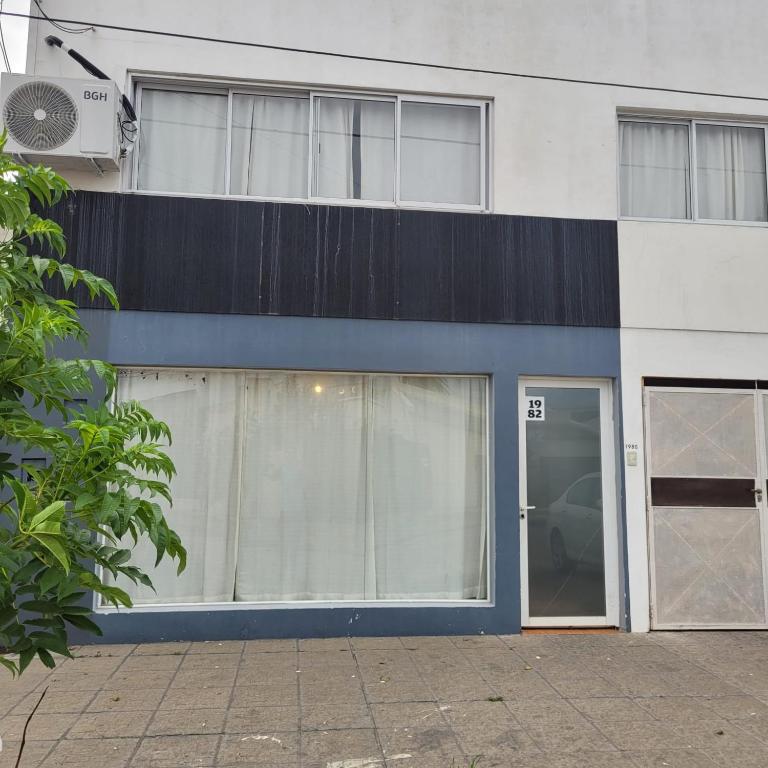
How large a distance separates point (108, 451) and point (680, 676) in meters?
4.96

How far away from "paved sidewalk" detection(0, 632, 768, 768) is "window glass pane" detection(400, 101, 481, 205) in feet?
14.1

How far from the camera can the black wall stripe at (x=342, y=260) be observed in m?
6.39

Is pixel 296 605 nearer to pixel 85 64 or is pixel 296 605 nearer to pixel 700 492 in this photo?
pixel 700 492

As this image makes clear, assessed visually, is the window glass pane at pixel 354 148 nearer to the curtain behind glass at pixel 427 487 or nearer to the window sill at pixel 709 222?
the curtain behind glass at pixel 427 487

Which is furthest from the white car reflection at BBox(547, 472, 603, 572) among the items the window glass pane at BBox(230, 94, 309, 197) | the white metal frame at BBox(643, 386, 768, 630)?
the window glass pane at BBox(230, 94, 309, 197)

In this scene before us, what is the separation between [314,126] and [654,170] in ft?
11.7

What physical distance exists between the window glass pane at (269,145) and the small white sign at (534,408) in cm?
299

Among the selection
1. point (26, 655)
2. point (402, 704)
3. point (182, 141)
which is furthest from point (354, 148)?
point (26, 655)

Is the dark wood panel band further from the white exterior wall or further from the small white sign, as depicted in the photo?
the small white sign

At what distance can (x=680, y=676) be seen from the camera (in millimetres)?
5434

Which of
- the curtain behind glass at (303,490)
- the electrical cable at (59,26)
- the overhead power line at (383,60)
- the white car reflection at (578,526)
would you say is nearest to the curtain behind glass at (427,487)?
the curtain behind glass at (303,490)

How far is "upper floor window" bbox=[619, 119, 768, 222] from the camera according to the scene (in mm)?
7254

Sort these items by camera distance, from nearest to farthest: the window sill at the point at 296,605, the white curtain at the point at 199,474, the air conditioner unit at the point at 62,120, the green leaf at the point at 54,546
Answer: the green leaf at the point at 54,546, the air conditioner unit at the point at 62,120, the window sill at the point at 296,605, the white curtain at the point at 199,474

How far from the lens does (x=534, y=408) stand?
269 inches
